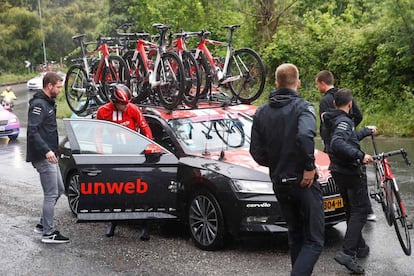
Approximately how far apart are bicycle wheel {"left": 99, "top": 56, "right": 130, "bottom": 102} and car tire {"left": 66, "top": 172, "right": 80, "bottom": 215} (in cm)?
200

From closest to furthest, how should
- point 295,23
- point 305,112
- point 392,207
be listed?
point 305,112
point 392,207
point 295,23

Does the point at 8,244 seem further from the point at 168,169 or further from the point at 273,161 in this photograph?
the point at 273,161

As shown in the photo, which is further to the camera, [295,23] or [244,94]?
[295,23]

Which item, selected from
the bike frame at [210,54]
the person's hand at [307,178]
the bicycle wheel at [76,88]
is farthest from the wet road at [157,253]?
the bicycle wheel at [76,88]

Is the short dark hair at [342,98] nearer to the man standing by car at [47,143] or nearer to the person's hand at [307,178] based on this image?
the person's hand at [307,178]

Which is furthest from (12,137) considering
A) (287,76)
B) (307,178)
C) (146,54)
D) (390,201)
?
(307,178)

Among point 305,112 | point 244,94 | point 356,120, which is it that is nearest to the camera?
point 305,112

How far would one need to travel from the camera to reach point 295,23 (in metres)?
25.5

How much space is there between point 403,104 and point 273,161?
13.5 meters

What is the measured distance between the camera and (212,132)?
8.27 meters

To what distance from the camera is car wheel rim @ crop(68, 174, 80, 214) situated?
29.4 ft

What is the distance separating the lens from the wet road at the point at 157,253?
667 centimetres

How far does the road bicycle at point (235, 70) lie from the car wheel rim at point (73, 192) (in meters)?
2.42

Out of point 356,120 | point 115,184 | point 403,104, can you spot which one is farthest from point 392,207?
point 403,104
